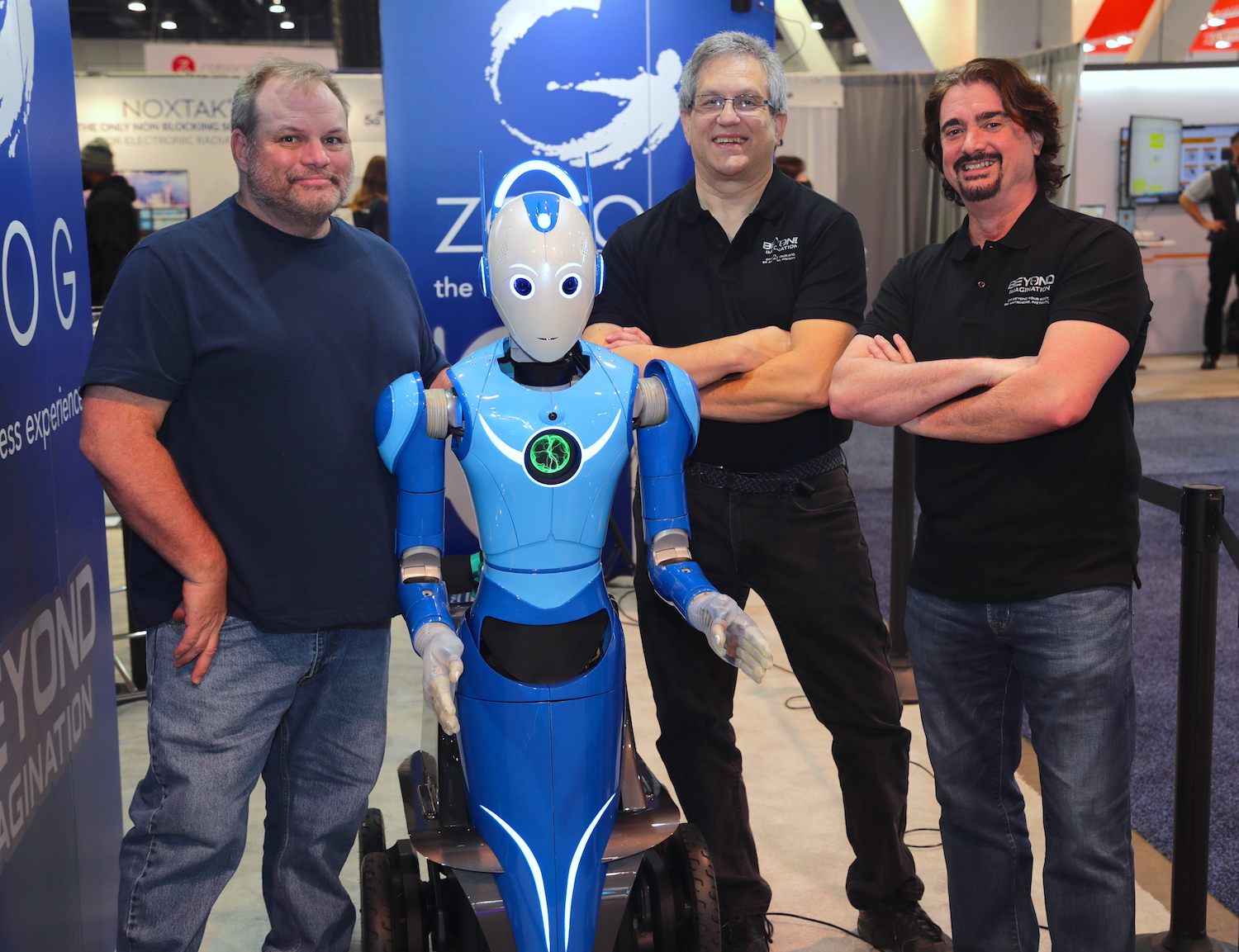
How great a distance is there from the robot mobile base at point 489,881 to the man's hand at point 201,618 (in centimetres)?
43

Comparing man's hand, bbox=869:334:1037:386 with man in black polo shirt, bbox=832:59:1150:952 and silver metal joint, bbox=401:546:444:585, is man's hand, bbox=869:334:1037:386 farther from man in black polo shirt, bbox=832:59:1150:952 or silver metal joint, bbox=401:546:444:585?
silver metal joint, bbox=401:546:444:585

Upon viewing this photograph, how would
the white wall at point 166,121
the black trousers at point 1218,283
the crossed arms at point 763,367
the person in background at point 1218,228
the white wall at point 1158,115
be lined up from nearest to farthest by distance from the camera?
the crossed arms at point 763,367 → the white wall at point 166,121 → the person in background at point 1218,228 → the black trousers at point 1218,283 → the white wall at point 1158,115

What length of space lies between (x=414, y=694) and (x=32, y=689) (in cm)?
241

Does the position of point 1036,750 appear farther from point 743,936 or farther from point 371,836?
point 371,836

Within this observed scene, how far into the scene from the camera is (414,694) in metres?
4.27

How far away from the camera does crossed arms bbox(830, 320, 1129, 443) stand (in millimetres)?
1822

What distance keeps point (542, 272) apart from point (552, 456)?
29 cm

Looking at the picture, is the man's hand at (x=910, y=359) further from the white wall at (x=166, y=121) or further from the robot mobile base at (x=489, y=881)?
the white wall at (x=166, y=121)

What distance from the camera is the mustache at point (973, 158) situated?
1983mm

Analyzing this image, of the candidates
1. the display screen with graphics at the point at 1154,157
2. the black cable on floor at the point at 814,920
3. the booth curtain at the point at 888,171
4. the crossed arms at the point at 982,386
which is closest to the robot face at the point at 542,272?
the crossed arms at the point at 982,386

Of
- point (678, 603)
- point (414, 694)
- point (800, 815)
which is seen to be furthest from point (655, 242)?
point (414, 694)

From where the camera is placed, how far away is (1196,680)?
230 cm

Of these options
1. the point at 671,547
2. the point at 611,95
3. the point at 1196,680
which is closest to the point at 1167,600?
the point at 1196,680

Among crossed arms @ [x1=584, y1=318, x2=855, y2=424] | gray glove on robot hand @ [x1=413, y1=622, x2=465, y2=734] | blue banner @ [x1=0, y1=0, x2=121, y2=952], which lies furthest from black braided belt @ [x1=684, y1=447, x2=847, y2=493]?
blue banner @ [x1=0, y1=0, x2=121, y2=952]
